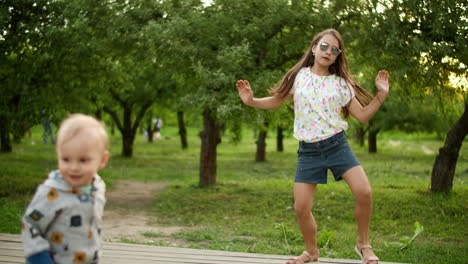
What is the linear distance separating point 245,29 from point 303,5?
4.07ft

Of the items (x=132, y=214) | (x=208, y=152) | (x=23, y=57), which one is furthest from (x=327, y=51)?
(x=208, y=152)

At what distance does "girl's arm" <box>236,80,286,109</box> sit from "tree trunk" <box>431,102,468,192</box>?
7.95m

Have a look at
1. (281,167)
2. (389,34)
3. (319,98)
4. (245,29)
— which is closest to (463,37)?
(389,34)

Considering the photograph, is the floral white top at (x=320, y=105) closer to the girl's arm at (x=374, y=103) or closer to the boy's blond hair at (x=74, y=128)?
the girl's arm at (x=374, y=103)

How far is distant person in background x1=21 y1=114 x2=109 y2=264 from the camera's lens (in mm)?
2537

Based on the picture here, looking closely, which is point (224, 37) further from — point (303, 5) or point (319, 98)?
point (319, 98)

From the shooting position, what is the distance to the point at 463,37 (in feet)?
27.8

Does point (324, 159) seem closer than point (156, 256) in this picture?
Yes

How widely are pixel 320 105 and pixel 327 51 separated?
460 millimetres

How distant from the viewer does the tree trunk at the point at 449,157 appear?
446 inches

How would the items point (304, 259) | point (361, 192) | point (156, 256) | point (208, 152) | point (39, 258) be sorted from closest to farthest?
point (39, 258) < point (361, 192) < point (304, 259) < point (156, 256) < point (208, 152)

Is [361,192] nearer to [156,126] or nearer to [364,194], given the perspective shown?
[364,194]

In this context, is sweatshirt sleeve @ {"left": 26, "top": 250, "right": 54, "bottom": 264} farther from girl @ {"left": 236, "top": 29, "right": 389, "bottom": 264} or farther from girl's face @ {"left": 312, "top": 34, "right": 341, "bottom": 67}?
girl's face @ {"left": 312, "top": 34, "right": 341, "bottom": 67}

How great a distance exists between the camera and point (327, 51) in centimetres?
431
